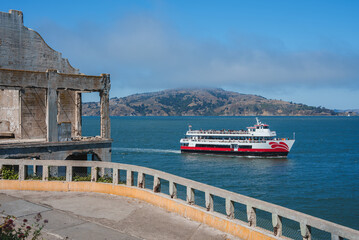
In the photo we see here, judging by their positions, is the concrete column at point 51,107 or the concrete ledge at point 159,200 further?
the concrete column at point 51,107

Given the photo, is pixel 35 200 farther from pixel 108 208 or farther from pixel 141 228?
pixel 141 228

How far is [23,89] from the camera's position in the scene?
2617 centimetres

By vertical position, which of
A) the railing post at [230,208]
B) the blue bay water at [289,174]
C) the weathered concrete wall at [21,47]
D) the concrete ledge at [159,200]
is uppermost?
the weathered concrete wall at [21,47]

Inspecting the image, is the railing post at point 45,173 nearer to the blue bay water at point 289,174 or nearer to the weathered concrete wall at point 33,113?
the weathered concrete wall at point 33,113

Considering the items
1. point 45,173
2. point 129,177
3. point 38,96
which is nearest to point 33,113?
point 38,96

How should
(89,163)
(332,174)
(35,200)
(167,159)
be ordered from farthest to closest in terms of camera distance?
(167,159) → (332,174) → (89,163) → (35,200)

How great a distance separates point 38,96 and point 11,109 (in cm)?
215

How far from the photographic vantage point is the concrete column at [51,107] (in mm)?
24875

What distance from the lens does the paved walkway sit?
936cm

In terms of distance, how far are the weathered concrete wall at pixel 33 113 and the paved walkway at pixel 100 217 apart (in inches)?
550

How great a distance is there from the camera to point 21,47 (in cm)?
2711

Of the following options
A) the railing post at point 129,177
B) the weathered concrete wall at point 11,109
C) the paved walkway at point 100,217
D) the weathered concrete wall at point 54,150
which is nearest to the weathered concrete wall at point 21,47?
the weathered concrete wall at point 11,109

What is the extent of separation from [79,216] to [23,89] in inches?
717

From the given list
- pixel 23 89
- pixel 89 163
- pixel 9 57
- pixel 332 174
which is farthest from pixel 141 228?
pixel 332 174
